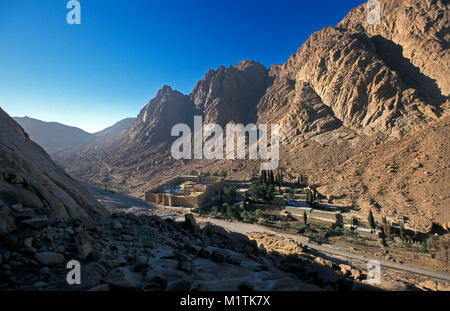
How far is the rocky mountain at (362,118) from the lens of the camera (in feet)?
77.1

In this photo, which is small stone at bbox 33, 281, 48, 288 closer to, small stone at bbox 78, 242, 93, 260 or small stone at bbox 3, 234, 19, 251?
small stone at bbox 78, 242, 93, 260

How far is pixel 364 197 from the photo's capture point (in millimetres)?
23406

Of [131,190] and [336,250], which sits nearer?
[336,250]

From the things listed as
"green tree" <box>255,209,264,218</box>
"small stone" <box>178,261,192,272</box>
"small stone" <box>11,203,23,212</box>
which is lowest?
"green tree" <box>255,209,264,218</box>

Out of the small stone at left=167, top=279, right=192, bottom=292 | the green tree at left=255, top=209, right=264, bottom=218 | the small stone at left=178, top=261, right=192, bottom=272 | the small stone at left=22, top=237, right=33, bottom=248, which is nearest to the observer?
the small stone at left=22, top=237, right=33, bottom=248

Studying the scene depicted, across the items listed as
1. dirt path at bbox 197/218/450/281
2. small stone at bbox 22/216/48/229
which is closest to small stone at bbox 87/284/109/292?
small stone at bbox 22/216/48/229

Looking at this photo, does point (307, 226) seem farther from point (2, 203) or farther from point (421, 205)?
point (2, 203)

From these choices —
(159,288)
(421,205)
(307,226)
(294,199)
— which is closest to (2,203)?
(159,288)

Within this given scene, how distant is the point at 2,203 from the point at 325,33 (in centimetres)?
6845

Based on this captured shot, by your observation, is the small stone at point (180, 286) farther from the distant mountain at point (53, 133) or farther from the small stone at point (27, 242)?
the distant mountain at point (53, 133)

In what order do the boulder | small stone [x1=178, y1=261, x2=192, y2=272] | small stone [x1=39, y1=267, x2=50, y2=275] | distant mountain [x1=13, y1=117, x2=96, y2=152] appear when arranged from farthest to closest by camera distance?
1. distant mountain [x1=13, y1=117, x2=96, y2=152]
2. small stone [x1=178, y1=261, x2=192, y2=272]
3. the boulder
4. small stone [x1=39, y1=267, x2=50, y2=275]

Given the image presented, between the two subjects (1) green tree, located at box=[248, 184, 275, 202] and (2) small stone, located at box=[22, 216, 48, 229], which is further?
(1) green tree, located at box=[248, 184, 275, 202]

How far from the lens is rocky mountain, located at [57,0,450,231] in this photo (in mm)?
23500
